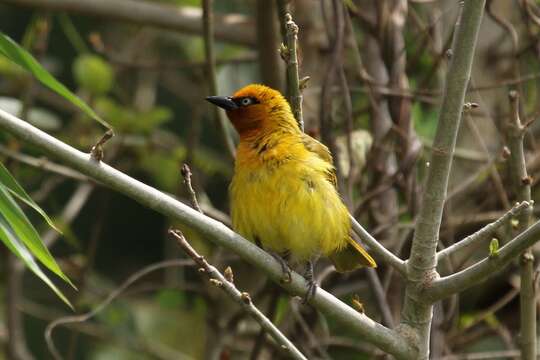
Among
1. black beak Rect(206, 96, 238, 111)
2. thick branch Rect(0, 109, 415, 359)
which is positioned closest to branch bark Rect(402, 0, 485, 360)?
thick branch Rect(0, 109, 415, 359)

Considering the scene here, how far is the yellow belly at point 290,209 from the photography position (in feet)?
11.2

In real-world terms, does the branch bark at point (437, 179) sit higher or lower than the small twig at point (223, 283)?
higher

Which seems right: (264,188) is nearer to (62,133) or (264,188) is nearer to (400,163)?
(400,163)

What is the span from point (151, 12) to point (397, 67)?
4.33ft

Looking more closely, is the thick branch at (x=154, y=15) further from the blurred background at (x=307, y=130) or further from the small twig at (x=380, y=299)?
the small twig at (x=380, y=299)

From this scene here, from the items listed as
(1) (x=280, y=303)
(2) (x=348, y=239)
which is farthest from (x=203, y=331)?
(2) (x=348, y=239)

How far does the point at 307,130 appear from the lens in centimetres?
441

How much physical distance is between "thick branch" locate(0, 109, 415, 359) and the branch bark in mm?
183

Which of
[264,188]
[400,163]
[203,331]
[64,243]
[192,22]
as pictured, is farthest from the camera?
[64,243]

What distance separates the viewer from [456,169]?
568 centimetres

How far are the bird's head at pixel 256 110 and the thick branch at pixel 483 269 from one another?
3.85 feet

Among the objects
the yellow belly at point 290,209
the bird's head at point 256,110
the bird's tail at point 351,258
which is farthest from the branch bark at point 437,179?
the bird's head at point 256,110

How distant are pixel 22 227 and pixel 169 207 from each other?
38 centimetres

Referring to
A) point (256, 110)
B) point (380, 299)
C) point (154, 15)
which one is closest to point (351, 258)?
point (380, 299)
